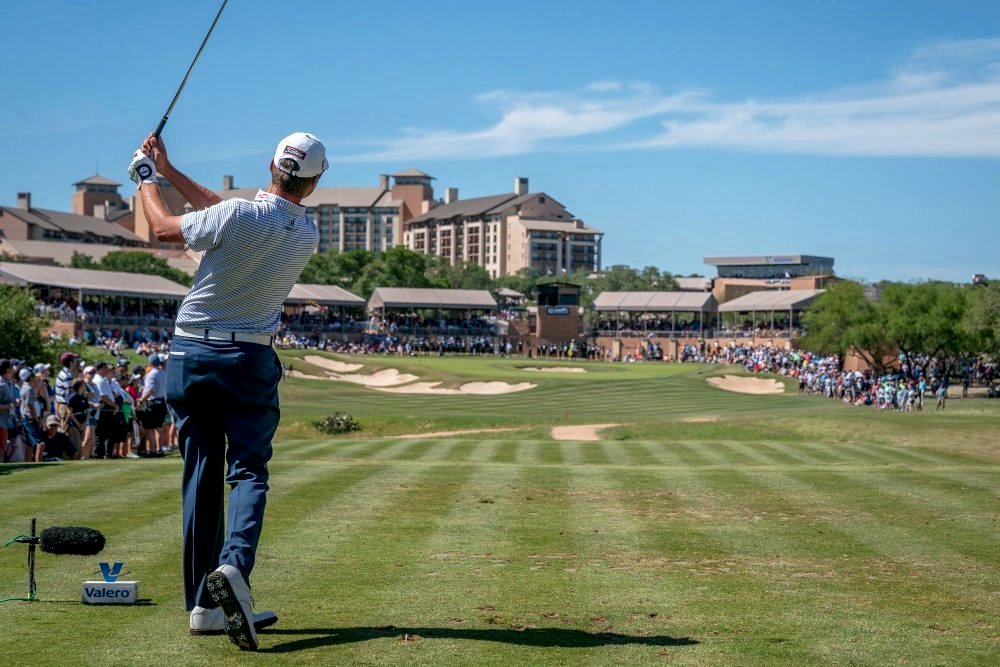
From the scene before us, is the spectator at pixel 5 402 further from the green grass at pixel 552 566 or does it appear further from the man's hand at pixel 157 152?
the man's hand at pixel 157 152

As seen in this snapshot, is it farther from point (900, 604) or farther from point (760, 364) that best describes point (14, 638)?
point (760, 364)

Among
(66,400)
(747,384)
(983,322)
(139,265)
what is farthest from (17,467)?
(139,265)

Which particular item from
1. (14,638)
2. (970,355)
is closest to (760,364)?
(970,355)

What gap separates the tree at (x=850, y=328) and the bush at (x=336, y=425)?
48706mm

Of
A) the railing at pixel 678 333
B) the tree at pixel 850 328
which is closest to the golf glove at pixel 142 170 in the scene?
the tree at pixel 850 328

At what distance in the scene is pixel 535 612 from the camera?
7.39m

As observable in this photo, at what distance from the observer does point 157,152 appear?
7344 mm

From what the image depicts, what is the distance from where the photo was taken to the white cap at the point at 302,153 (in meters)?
6.92

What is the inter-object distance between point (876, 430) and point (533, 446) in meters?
14.1

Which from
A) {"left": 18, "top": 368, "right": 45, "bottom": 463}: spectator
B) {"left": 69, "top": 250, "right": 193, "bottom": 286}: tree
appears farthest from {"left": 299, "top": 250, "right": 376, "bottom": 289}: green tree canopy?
{"left": 18, "top": 368, "right": 45, "bottom": 463}: spectator

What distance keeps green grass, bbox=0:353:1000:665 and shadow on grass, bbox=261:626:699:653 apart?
23mm

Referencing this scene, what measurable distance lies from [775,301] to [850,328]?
3887cm

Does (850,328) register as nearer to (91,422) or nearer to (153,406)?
(153,406)

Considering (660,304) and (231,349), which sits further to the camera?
(660,304)
